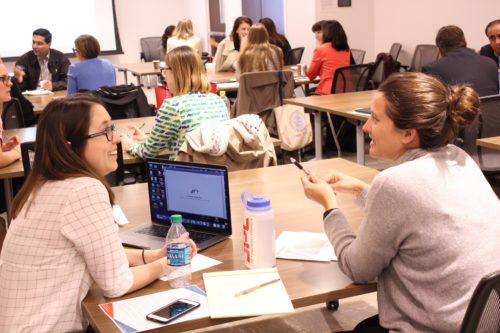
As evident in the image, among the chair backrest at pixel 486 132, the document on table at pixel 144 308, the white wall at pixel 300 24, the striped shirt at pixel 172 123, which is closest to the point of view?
the document on table at pixel 144 308

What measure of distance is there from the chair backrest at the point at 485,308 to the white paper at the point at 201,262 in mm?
782

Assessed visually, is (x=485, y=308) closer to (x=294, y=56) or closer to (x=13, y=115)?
(x=13, y=115)

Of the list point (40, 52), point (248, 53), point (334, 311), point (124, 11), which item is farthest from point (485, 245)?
point (124, 11)

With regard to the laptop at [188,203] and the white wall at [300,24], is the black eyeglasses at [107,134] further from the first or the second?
the white wall at [300,24]

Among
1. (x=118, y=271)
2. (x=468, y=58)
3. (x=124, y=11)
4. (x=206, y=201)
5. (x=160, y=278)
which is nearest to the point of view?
(x=118, y=271)

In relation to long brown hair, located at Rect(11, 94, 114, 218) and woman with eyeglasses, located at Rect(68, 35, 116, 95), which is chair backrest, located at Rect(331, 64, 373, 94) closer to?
woman with eyeglasses, located at Rect(68, 35, 116, 95)

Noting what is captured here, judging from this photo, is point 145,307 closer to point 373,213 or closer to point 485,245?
point 373,213

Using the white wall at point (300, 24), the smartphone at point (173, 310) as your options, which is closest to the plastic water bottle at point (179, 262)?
A: the smartphone at point (173, 310)

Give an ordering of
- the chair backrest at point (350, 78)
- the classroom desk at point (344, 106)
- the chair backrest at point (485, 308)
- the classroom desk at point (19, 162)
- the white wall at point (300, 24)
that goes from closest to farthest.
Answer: the chair backrest at point (485, 308) → the classroom desk at point (19, 162) → the classroom desk at point (344, 106) → the chair backrest at point (350, 78) → the white wall at point (300, 24)

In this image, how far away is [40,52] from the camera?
7.07m

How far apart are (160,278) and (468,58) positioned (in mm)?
3590

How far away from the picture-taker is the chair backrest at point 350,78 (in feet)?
19.1

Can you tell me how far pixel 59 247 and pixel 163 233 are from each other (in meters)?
0.55

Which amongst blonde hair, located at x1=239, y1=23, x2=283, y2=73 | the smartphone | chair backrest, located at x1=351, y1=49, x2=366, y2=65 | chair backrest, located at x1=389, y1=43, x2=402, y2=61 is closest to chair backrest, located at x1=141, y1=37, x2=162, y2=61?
chair backrest, located at x1=351, y1=49, x2=366, y2=65
